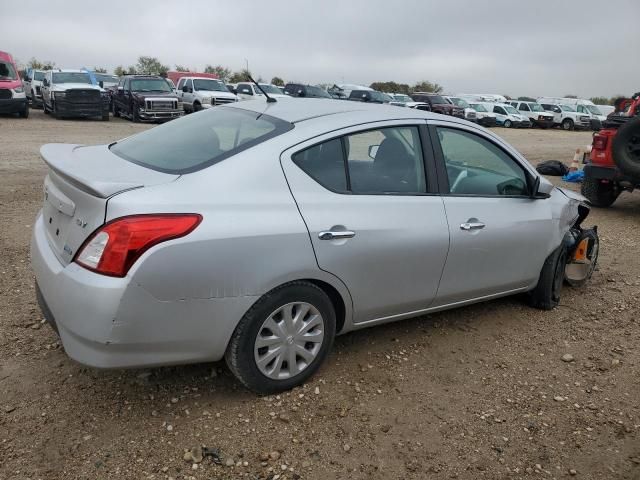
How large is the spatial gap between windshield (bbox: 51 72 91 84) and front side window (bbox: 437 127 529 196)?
809 inches

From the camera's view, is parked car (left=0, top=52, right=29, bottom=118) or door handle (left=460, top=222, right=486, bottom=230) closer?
door handle (left=460, top=222, right=486, bottom=230)

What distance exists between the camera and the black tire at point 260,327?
2.79m

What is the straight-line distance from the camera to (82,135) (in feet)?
51.0

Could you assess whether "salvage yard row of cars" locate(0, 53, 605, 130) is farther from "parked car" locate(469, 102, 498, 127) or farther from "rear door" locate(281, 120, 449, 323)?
"rear door" locate(281, 120, 449, 323)

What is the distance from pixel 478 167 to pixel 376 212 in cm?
117

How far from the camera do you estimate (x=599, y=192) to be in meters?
8.84

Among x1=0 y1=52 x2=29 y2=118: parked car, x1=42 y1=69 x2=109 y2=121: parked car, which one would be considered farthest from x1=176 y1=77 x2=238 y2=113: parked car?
x1=0 y1=52 x2=29 y2=118: parked car

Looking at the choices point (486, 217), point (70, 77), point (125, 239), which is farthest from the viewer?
point (70, 77)

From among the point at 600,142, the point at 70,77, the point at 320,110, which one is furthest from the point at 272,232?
the point at 70,77

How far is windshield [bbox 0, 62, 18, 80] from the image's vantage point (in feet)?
61.1

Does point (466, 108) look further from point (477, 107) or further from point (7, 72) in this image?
point (7, 72)

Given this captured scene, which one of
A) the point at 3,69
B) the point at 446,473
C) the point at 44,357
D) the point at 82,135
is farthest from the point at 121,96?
the point at 446,473

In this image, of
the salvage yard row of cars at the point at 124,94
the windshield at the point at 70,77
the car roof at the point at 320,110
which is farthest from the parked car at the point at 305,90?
the car roof at the point at 320,110

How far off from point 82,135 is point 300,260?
48.0 ft
